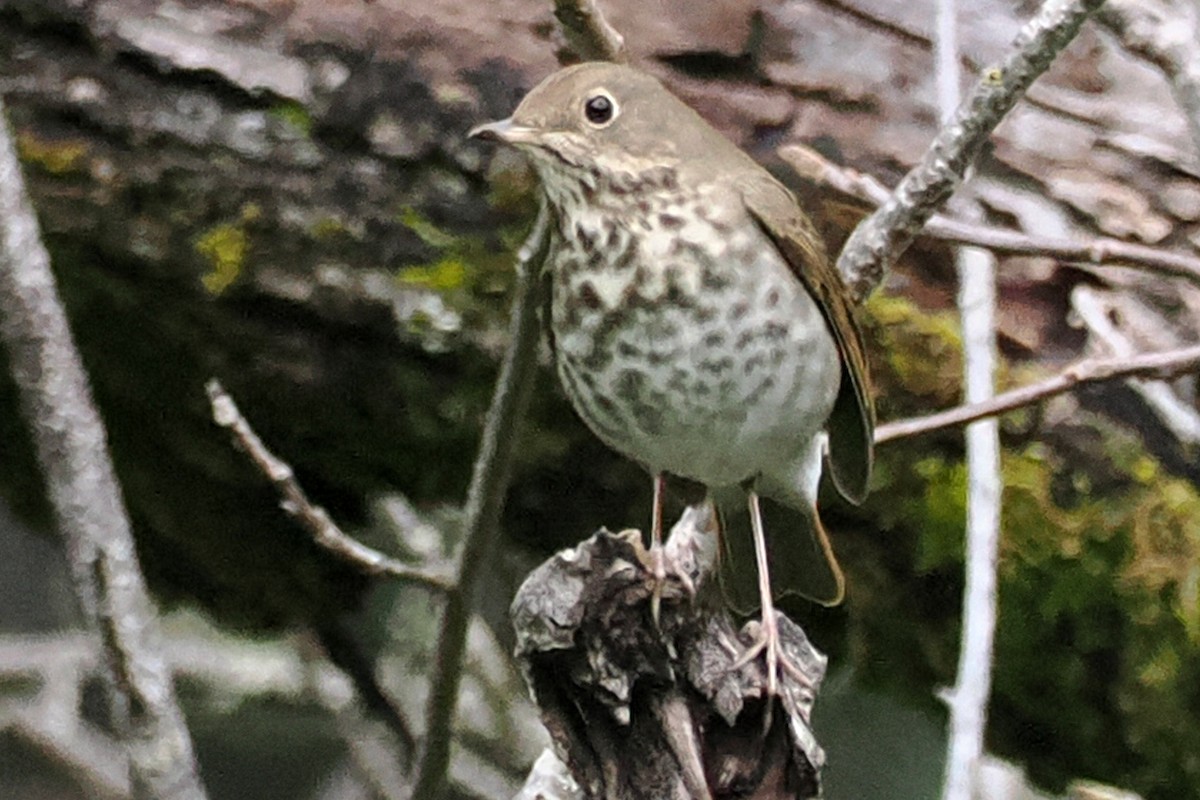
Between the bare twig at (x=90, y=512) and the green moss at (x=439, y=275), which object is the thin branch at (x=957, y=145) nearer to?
the green moss at (x=439, y=275)

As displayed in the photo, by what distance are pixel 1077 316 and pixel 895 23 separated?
1.95 ft

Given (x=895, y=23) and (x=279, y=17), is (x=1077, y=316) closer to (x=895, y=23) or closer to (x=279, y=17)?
(x=895, y=23)

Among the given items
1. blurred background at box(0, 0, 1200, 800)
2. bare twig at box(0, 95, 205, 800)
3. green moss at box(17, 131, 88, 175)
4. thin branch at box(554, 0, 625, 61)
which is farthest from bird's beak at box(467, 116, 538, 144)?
green moss at box(17, 131, 88, 175)

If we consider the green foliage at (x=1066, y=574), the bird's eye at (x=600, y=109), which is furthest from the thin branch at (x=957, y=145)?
the green foliage at (x=1066, y=574)

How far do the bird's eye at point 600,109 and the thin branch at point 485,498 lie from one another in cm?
18

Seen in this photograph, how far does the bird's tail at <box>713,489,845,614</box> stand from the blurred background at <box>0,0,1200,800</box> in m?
0.36

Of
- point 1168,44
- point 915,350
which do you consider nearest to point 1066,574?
point 915,350

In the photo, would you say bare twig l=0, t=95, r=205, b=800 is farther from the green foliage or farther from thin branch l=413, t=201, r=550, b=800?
the green foliage

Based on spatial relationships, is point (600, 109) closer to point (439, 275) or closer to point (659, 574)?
point (659, 574)

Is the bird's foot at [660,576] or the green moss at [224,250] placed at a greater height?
the bird's foot at [660,576]

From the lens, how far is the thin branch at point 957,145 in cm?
162

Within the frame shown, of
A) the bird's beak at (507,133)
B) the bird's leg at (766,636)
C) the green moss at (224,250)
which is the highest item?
the bird's beak at (507,133)

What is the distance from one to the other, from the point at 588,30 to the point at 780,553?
0.80 m

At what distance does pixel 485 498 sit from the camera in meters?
2.02
